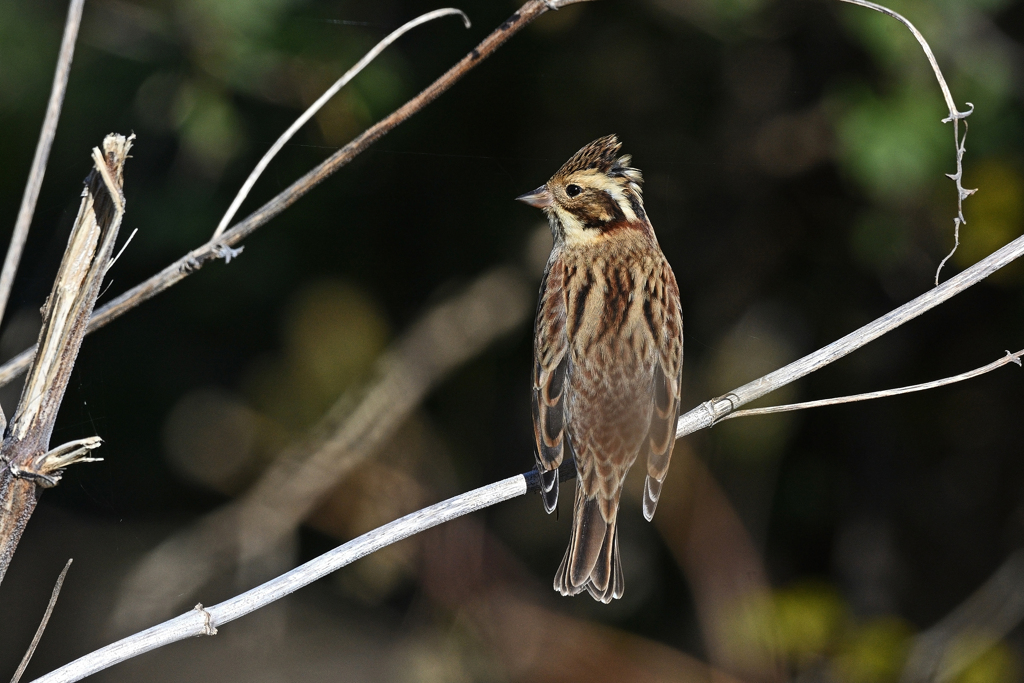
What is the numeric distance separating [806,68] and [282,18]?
210 cm

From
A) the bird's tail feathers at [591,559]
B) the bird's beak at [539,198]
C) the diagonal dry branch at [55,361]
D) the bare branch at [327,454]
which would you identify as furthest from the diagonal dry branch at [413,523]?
the bare branch at [327,454]

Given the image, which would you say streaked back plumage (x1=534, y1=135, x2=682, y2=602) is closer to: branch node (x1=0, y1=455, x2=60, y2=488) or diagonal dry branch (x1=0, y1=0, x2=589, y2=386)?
diagonal dry branch (x1=0, y1=0, x2=589, y2=386)

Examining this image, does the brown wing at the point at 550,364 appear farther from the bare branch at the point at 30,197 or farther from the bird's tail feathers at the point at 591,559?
the bare branch at the point at 30,197

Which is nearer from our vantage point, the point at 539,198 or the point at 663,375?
the point at 539,198

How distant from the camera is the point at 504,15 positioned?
2896 millimetres

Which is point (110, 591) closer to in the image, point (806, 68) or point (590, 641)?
point (590, 641)

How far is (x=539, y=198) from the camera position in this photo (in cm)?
160

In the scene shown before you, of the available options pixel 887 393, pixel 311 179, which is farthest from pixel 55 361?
pixel 887 393

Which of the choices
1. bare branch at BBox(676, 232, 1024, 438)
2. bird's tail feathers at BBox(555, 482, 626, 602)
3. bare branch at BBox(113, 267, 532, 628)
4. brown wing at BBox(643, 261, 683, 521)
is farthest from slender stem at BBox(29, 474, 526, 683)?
bare branch at BBox(113, 267, 532, 628)

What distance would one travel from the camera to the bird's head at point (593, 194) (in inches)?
62.7

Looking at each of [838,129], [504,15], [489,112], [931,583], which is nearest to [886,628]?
[931,583]

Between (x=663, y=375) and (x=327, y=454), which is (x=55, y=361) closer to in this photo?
Result: (x=663, y=375)

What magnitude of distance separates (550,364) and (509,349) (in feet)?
6.23

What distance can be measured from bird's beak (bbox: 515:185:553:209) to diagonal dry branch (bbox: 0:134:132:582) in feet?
2.23
